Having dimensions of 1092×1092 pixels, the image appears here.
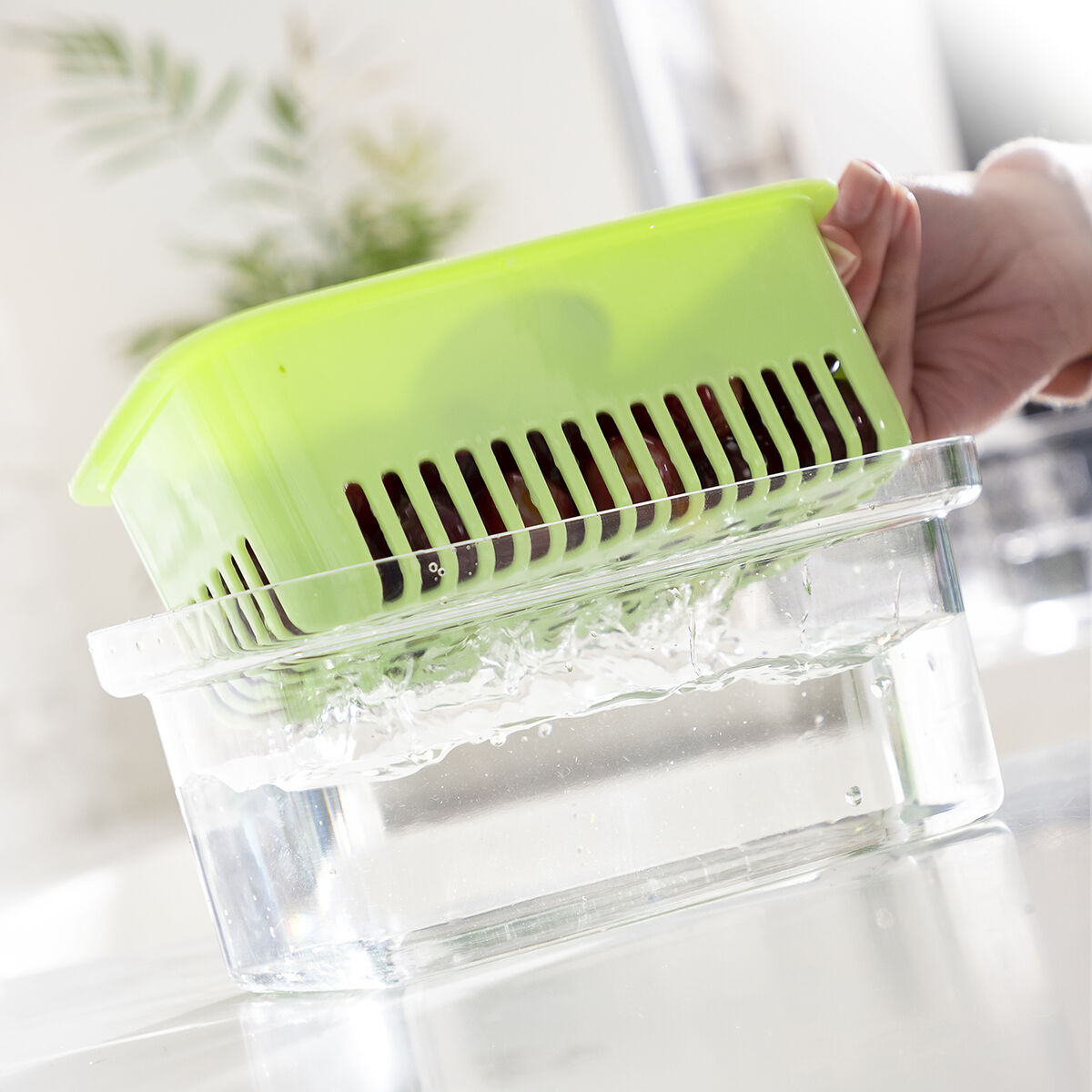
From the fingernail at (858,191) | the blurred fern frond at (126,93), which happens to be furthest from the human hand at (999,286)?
the blurred fern frond at (126,93)

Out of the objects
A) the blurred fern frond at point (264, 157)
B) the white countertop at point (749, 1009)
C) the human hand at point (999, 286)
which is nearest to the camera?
the white countertop at point (749, 1009)

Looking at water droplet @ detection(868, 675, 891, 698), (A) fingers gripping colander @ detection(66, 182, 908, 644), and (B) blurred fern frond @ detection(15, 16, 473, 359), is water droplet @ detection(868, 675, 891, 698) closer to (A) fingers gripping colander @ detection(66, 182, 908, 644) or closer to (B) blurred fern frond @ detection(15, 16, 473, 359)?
(A) fingers gripping colander @ detection(66, 182, 908, 644)

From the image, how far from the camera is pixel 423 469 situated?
0.23 m

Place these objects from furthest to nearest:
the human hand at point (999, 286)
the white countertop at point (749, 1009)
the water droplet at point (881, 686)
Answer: the human hand at point (999, 286)
the water droplet at point (881, 686)
the white countertop at point (749, 1009)

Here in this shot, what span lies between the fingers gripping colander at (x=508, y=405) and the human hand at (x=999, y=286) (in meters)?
0.13

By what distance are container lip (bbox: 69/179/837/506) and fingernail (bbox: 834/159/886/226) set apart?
46mm

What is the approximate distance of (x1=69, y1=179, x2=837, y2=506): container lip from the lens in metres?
0.23

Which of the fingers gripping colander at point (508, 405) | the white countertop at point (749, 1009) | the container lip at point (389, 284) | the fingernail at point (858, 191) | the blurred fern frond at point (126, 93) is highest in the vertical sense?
the blurred fern frond at point (126, 93)

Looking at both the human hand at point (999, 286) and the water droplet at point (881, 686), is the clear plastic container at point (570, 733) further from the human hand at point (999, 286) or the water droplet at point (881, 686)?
the human hand at point (999, 286)

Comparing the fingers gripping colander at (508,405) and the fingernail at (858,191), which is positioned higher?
the fingernail at (858,191)

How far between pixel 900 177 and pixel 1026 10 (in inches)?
62.7

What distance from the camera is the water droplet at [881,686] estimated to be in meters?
0.25

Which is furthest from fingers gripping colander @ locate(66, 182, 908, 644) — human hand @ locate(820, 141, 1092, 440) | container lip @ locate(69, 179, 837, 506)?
human hand @ locate(820, 141, 1092, 440)

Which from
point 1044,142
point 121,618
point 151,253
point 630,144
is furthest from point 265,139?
point 1044,142
